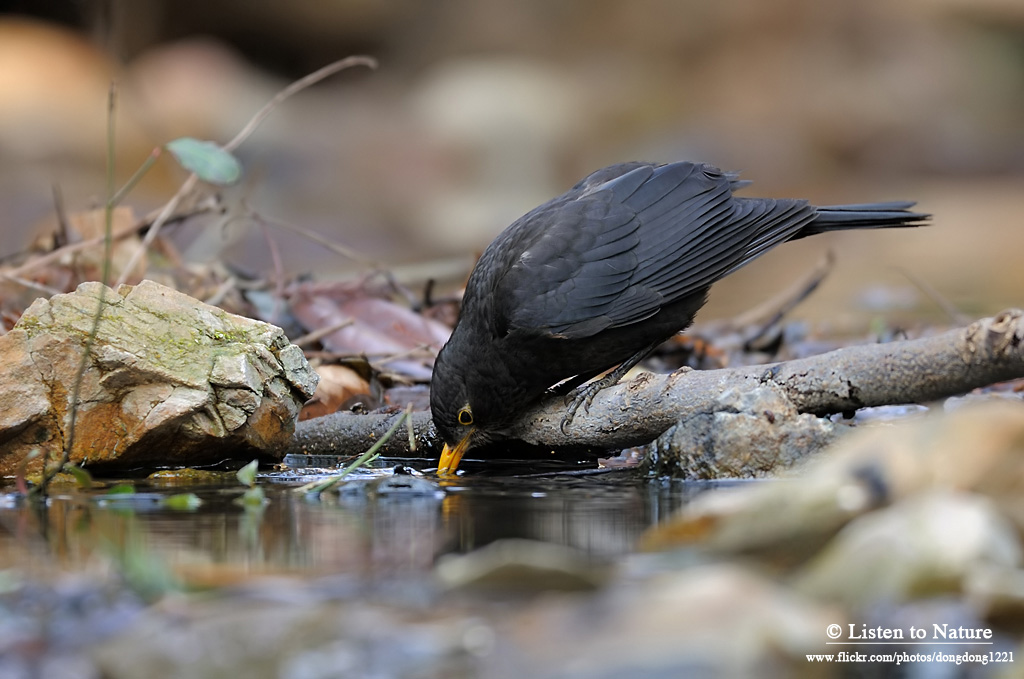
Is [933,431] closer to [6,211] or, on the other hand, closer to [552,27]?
[6,211]

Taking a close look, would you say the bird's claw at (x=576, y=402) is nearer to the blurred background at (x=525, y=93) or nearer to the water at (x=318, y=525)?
the water at (x=318, y=525)

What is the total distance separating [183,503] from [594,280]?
1.85 meters

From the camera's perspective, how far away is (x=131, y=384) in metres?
3.64

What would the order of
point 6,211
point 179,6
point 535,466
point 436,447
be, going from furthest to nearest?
1. point 179,6
2. point 6,211
3. point 436,447
4. point 535,466

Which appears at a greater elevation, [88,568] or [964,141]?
[964,141]

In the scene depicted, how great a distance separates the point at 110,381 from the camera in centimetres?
360

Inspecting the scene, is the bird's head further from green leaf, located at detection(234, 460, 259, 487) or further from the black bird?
green leaf, located at detection(234, 460, 259, 487)

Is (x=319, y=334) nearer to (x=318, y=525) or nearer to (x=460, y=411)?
(x=460, y=411)

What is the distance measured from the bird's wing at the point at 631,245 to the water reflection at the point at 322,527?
909mm

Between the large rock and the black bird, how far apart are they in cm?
78

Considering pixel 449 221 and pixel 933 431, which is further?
pixel 449 221

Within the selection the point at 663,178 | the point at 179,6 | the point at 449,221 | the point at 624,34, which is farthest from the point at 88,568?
the point at 624,34

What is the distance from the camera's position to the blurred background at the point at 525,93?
62.5 ft

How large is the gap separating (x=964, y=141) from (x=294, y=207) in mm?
15091
